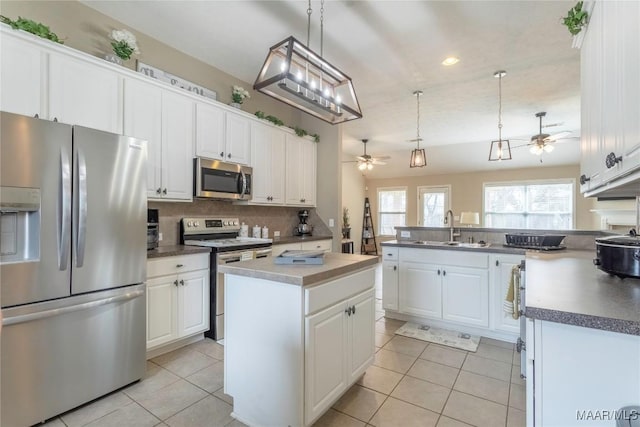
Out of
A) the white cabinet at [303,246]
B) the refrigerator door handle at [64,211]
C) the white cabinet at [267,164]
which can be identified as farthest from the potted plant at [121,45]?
the white cabinet at [303,246]

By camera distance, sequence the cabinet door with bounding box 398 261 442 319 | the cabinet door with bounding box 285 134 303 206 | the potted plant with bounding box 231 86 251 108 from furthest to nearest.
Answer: the cabinet door with bounding box 285 134 303 206 < the potted plant with bounding box 231 86 251 108 < the cabinet door with bounding box 398 261 442 319

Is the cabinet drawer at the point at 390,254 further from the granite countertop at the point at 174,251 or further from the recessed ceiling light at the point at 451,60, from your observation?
the recessed ceiling light at the point at 451,60

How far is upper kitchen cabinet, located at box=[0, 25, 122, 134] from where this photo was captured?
2.01 m

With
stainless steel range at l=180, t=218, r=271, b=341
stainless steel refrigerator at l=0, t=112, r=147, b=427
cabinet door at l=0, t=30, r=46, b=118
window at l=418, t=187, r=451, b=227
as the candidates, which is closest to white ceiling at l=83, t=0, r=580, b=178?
cabinet door at l=0, t=30, r=46, b=118

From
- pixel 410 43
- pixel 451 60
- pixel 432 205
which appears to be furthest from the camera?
pixel 432 205

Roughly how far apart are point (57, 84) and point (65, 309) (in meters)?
1.64

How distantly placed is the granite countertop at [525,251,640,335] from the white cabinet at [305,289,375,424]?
0.99 meters

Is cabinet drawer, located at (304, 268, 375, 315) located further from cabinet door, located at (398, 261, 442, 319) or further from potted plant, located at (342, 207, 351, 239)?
potted plant, located at (342, 207, 351, 239)

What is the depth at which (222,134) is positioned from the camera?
3.48 metres

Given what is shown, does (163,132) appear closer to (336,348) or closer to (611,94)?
(336,348)

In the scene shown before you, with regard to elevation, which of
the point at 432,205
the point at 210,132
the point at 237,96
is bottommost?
the point at 432,205

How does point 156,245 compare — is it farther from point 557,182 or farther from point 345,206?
point 557,182

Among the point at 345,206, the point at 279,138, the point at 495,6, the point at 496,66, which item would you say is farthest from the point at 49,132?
the point at 345,206

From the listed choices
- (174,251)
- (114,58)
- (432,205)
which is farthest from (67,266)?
(432,205)
